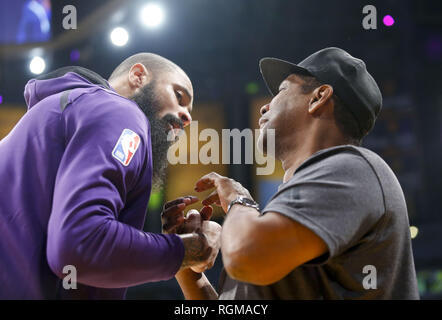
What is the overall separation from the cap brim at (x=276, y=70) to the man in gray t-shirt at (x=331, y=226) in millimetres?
190

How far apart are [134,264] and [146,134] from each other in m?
0.44

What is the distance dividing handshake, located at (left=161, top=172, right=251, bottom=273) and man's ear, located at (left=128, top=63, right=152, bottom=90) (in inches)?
25.3

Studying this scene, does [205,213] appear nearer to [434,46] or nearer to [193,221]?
[193,221]

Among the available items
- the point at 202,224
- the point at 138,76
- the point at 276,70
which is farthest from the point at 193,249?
the point at 138,76

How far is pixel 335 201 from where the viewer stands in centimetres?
131

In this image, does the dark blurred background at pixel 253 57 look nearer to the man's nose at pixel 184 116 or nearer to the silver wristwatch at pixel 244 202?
the man's nose at pixel 184 116

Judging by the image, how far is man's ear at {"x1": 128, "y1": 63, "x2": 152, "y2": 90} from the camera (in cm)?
219

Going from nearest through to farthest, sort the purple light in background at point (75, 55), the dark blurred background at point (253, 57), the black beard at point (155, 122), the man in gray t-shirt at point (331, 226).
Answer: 1. the man in gray t-shirt at point (331, 226)
2. the black beard at point (155, 122)
3. the purple light in background at point (75, 55)
4. the dark blurred background at point (253, 57)

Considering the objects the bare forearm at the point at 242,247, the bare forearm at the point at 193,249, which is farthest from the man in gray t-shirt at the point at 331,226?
the bare forearm at the point at 193,249

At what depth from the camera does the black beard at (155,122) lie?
2.11 m

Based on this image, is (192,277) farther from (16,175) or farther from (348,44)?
(348,44)

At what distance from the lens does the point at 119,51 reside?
5.17m

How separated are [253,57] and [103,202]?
462 cm
